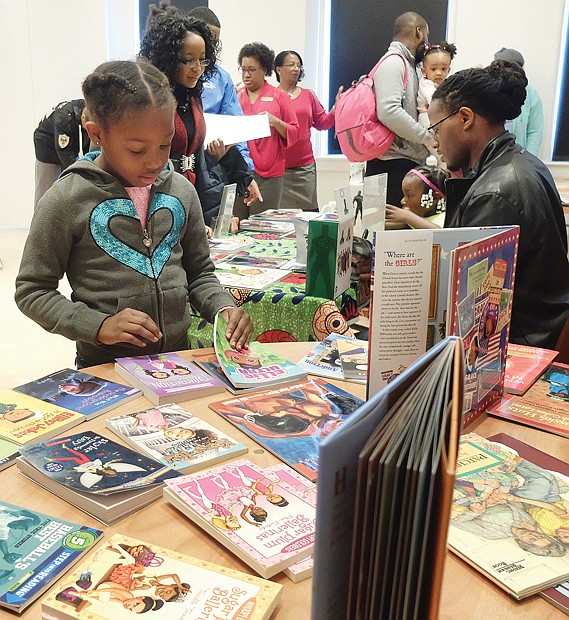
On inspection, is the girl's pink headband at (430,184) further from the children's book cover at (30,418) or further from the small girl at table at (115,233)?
the children's book cover at (30,418)

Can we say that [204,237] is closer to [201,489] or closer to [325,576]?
[201,489]

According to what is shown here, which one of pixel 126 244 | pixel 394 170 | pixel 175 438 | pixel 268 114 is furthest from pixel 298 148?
pixel 175 438

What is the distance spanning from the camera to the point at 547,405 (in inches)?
48.5

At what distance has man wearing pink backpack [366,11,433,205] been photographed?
3.51 metres

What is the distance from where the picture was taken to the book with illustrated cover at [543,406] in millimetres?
1155

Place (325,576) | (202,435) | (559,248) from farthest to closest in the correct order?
1. (559,248)
2. (202,435)
3. (325,576)

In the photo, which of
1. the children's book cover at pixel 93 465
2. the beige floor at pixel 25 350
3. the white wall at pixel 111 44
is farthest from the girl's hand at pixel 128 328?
the white wall at pixel 111 44

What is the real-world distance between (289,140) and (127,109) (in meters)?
3.19

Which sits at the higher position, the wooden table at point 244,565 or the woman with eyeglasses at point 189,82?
the woman with eyeglasses at point 189,82

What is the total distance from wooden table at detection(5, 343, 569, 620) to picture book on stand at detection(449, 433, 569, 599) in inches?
0.8

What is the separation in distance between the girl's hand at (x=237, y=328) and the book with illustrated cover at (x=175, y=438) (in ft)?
1.09

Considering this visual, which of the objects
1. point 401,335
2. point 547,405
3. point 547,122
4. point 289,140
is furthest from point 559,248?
point 547,122

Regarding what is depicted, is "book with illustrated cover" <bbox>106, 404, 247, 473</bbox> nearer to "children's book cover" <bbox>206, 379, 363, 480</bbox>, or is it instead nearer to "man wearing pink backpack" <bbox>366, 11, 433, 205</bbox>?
"children's book cover" <bbox>206, 379, 363, 480</bbox>

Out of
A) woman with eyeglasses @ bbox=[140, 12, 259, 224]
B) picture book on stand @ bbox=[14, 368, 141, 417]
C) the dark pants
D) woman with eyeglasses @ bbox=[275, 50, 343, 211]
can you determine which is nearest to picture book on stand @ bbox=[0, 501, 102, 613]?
picture book on stand @ bbox=[14, 368, 141, 417]
